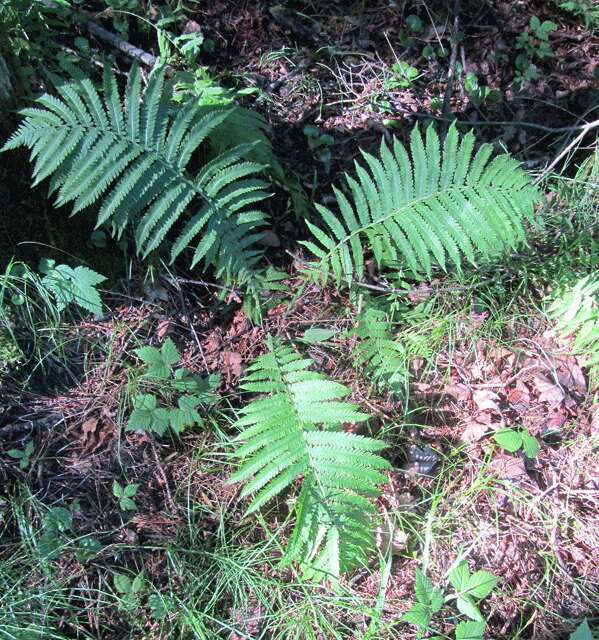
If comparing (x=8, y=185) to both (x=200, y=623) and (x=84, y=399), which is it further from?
(x=200, y=623)

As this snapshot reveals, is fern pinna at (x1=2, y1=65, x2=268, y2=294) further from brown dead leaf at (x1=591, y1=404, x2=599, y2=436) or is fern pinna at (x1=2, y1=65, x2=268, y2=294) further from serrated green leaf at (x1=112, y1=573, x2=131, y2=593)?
brown dead leaf at (x1=591, y1=404, x2=599, y2=436)

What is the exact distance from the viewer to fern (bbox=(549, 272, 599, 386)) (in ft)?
8.66

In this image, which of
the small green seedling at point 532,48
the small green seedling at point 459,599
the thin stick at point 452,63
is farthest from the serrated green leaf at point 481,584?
the small green seedling at point 532,48

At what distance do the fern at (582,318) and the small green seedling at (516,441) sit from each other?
521mm

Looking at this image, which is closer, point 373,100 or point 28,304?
point 28,304

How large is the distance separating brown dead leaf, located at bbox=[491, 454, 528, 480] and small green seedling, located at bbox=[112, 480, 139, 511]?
5.13 feet

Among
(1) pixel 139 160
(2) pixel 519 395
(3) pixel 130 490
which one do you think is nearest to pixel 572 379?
(2) pixel 519 395

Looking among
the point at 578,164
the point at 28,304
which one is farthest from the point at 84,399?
the point at 578,164

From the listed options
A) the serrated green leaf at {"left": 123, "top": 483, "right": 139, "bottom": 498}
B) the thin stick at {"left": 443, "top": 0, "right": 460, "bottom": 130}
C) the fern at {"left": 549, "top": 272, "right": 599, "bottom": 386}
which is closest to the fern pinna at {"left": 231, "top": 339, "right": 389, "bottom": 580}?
the serrated green leaf at {"left": 123, "top": 483, "right": 139, "bottom": 498}

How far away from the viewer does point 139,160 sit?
8.07 feet

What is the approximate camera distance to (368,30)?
11.3 ft

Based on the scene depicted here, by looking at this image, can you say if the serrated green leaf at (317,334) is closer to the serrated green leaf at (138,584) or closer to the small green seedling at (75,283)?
the small green seedling at (75,283)

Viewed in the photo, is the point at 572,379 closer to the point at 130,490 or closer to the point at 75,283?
the point at 130,490

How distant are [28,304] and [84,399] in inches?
18.6
